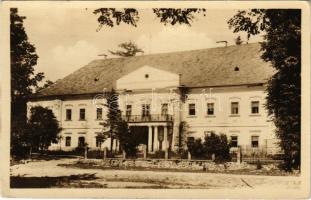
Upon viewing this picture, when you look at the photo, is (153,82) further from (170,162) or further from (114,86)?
(170,162)

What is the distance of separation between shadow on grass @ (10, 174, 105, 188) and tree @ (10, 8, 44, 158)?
1.23ft

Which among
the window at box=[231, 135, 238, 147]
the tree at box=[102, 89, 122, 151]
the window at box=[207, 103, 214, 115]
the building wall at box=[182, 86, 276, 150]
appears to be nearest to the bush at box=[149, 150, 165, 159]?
the building wall at box=[182, 86, 276, 150]

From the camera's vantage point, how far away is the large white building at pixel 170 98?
28.1ft

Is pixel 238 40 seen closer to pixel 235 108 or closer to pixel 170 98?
pixel 235 108

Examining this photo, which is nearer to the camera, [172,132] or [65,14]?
[65,14]

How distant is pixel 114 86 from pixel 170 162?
1.32 m

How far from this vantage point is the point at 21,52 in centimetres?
803

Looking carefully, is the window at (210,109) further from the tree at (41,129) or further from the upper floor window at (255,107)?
the tree at (41,129)

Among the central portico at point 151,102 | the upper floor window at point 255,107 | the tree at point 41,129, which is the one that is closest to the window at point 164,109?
the central portico at point 151,102

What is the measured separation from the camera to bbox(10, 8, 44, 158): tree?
26.1 feet

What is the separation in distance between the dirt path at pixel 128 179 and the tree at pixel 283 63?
42 cm

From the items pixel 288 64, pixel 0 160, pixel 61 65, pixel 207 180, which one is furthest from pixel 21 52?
pixel 288 64

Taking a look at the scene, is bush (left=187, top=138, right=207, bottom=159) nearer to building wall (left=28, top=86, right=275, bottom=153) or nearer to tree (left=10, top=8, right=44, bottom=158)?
building wall (left=28, top=86, right=275, bottom=153)

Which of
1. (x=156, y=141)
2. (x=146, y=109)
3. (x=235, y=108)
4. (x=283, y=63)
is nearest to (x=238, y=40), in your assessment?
(x=283, y=63)
